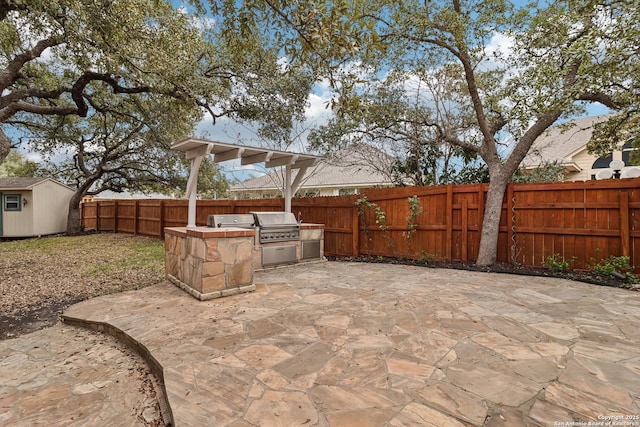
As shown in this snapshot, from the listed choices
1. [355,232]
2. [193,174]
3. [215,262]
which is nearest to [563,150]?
[355,232]

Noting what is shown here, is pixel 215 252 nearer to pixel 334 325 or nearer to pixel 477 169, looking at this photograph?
pixel 334 325

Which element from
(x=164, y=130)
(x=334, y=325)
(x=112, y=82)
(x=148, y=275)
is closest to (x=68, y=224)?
(x=164, y=130)

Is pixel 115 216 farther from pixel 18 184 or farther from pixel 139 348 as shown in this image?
pixel 139 348

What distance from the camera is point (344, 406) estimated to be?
169 cm

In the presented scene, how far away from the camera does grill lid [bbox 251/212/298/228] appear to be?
222 inches

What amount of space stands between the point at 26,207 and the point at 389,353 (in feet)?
49.7

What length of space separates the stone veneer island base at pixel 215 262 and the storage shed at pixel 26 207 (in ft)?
38.5

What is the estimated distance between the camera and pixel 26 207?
1185cm

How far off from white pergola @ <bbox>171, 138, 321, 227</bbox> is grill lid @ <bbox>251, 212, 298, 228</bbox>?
1.92 feet

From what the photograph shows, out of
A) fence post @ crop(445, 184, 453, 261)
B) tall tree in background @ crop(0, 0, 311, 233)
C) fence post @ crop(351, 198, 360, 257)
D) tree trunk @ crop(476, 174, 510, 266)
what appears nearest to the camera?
tall tree in background @ crop(0, 0, 311, 233)

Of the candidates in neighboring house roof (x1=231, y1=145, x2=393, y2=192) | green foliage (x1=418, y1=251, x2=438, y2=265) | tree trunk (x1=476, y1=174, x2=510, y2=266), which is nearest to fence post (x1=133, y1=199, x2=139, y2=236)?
neighboring house roof (x1=231, y1=145, x2=393, y2=192)

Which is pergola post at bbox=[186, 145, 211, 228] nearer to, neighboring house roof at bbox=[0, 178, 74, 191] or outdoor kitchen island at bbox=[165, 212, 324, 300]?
outdoor kitchen island at bbox=[165, 212, 324, 300]

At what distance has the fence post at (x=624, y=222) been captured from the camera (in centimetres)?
454

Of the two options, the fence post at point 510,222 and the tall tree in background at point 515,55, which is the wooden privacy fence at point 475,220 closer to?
the fence post at point 510,222
